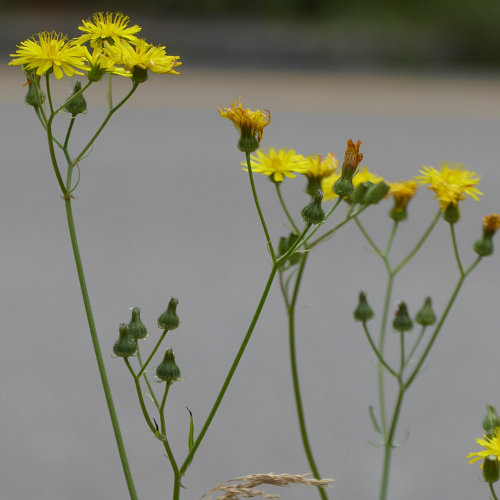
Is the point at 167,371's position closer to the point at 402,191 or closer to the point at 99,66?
the point at 99,66

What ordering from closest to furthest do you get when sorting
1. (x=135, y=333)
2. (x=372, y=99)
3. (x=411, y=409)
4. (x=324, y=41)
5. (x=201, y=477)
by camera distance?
(x=135, y=333) < (x=201, y=477) < (x=411, y=409) < (x=372, y=99) < (x=324, y=41)

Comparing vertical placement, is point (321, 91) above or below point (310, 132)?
above

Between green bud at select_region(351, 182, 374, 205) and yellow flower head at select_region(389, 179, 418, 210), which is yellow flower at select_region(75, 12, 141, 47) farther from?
yellow flower head at select_region(389, 179, 418, 210)

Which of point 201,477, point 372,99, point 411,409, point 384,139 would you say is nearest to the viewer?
point 201,477

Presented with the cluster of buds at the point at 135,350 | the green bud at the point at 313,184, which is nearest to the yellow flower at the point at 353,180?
the green bud at the point at 313,184

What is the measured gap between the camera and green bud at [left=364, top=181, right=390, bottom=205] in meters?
1.25

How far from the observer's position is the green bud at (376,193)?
1.25m

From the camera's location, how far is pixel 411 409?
12.5 ft

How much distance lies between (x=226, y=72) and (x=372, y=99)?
168cm

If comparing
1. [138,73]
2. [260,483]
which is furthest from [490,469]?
[138,73]

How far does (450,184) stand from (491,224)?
23 centimetres

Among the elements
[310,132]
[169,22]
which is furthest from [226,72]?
[310,132]

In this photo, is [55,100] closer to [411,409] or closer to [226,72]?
[226,72]

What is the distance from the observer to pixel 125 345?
101 centimetres
